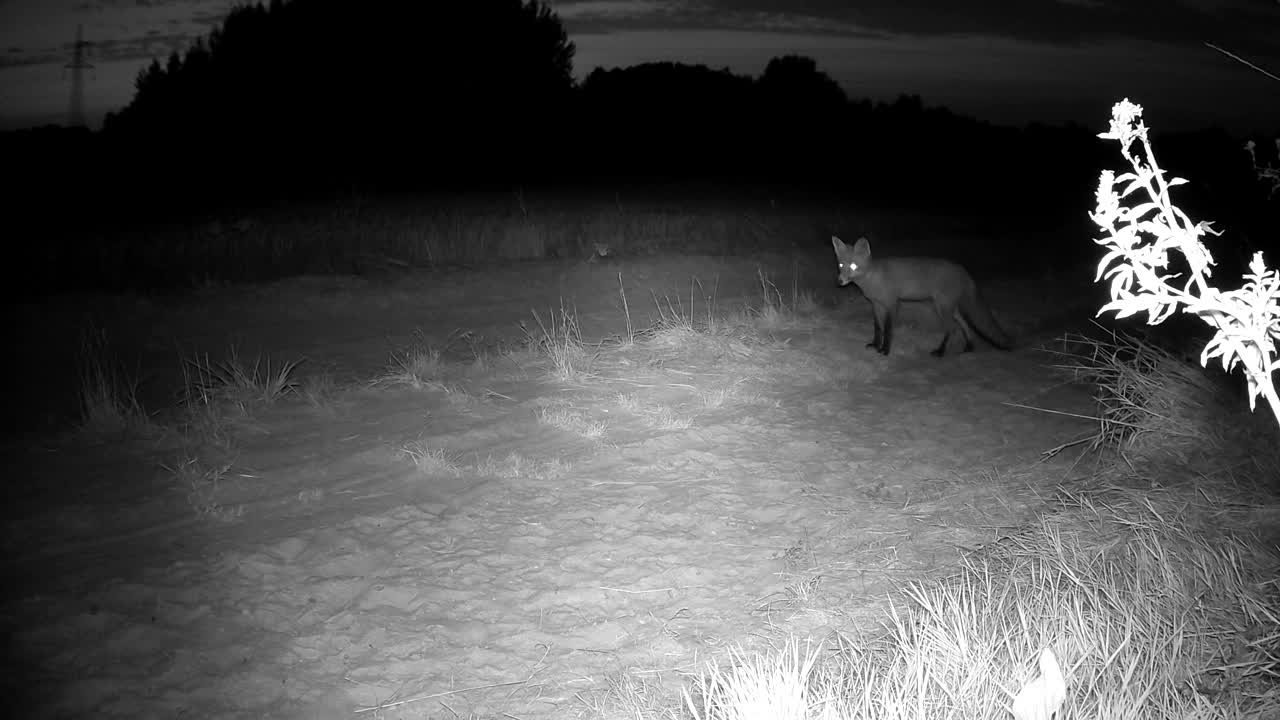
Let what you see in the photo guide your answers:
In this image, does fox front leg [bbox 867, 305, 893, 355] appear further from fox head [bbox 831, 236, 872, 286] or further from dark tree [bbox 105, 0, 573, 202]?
dark tree [bbox 105, 0, 573, 202]

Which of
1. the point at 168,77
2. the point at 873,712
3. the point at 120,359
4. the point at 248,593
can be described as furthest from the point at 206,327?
the point at 168,77

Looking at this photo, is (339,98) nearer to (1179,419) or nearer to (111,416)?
(111,416)

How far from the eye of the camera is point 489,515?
5.12 m

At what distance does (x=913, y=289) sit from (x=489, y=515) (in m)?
5.22

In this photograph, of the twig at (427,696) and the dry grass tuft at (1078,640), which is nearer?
the dry grass tuft at (1078,640)

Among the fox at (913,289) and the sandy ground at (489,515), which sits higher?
the fox at (913,289)

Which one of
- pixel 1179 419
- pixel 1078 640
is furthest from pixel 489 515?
pixel 1179 419

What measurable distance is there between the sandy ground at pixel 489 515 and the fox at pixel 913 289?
0.88 feet

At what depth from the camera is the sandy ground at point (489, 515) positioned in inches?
148

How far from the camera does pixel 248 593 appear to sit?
14.0ft

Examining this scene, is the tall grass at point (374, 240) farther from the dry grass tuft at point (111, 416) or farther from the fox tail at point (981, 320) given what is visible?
the fox tail at point (981, 320)

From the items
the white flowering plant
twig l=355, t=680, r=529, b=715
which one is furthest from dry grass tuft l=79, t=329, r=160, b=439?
the white flowering plant

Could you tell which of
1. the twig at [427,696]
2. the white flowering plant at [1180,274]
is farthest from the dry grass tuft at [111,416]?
the white flowering plant at [1180,274]

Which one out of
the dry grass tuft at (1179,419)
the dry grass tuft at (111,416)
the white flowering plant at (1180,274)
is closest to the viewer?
the white flowering plant at (1180,274)
